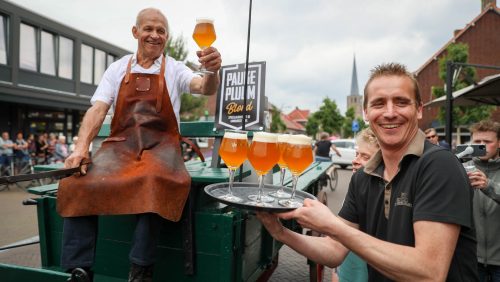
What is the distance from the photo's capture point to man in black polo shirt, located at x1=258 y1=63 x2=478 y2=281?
1228mm

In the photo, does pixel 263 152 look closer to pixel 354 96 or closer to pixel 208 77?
pixel 208 77

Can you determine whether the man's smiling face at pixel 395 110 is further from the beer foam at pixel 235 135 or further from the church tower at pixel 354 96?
the church tower at pixel 354 96

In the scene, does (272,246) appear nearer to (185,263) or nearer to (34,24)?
(185,263)

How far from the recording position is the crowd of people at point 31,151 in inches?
416

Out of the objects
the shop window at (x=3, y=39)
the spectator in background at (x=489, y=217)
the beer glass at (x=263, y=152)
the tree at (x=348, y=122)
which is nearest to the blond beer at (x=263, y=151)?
the beer glass at (x=263, y=152)

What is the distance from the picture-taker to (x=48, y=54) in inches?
741

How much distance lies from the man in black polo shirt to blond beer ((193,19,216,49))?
1.03 meters

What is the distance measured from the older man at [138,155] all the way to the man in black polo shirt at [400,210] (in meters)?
0.63

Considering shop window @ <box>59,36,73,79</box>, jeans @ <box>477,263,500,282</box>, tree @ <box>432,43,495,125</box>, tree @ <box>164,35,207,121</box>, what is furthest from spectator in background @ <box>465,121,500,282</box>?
shop window @ <box>59,36,73,79</box>

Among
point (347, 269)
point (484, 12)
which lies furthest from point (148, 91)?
point (484, 12)

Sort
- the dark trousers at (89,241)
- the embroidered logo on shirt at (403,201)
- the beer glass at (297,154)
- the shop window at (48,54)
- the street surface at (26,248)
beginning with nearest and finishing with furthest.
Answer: the embroidered logo on shirt at (403,201) < the beer glass at (297,154) < the dark trousers at (89,241) < the street surface at (26,248) < the shop window at (48,54)

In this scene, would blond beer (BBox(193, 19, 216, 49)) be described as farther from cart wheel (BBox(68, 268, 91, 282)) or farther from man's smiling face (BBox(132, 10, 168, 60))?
cart wheel (BBox(68, 268, 91, 282))

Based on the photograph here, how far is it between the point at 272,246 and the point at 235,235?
92 cm

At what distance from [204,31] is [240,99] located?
5.28 feet
